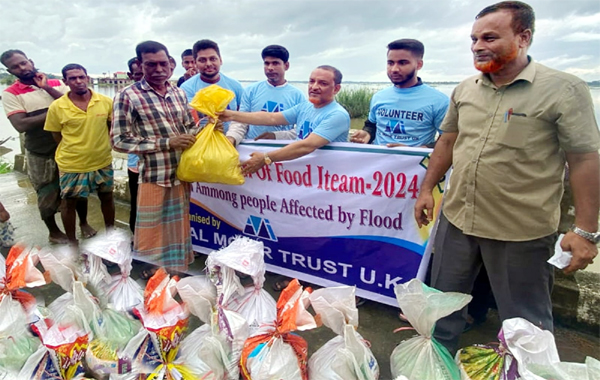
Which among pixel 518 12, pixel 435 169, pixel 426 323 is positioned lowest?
pixel 426 323

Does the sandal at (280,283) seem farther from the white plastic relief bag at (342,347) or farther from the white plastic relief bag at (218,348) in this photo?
the white plastic relief bag at (342,347)

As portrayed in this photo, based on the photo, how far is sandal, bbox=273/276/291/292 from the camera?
297 cm

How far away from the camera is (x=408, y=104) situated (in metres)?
2.68

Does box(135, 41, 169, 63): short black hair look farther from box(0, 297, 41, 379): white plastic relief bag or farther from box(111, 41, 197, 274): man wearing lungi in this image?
box(0, 297, 41, 379): white plastic relief bag

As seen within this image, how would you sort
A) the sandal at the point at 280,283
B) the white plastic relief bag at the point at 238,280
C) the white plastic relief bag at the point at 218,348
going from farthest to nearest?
1. the sandal at the point at 280,283
2. the white plastic relief bag at the point at 238,280
3. the white plastic relief bag at the point at 218,348

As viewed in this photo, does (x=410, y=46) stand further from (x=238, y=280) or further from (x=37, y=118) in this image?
(x=37, y=118)

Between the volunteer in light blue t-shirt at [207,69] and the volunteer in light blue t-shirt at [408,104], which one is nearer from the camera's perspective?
the volunteer in light blue t-shirt at [408,104]

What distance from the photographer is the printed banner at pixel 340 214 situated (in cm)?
251

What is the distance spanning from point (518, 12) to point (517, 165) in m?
0.61

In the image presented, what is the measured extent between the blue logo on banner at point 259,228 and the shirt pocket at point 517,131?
1769 mm

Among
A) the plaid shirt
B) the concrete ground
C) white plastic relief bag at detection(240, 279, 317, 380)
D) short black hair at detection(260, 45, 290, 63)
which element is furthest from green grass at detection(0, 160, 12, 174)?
white plastic relief bag at detection(240, 279, 317, 380)

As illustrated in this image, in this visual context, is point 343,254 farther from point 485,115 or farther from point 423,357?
point 485,115

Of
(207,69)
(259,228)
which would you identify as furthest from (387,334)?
(207,69)

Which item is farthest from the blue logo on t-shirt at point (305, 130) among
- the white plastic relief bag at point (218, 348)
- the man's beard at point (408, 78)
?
the white plastic relief bag at point (218, 348)
